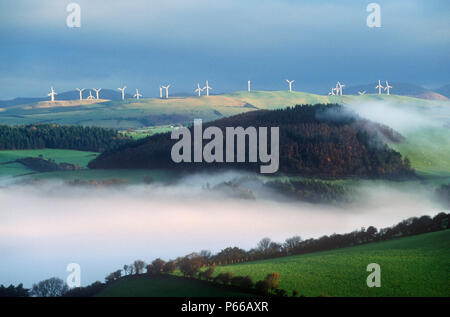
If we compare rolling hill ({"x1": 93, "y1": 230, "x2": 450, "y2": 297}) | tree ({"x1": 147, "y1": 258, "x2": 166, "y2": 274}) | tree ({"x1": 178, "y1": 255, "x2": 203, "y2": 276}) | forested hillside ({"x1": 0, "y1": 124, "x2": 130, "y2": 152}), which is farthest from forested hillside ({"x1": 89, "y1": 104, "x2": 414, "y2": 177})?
forested hillside ({"x1": 0, "y1": 124, "x2": 130, "y2": 152})

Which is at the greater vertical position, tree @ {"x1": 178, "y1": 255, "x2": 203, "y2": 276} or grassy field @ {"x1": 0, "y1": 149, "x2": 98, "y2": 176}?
grassy field @ {"x1": 0, "y1": 149, "x2": 98, "y2": 176}

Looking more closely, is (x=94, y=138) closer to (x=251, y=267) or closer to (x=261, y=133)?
(x=261, y=133)

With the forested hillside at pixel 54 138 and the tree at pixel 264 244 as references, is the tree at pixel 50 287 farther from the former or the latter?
the forested hillside at pixel 54 138

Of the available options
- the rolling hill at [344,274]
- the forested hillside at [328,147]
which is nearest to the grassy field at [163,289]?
the rolling hill at [344,274]

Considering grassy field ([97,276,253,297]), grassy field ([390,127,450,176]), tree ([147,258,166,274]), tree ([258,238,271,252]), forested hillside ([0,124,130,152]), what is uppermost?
forested hillside ([0,124,130,152])

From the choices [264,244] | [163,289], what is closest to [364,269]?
[264,244]

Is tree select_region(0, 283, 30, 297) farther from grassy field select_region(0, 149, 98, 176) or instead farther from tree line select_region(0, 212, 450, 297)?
grassy field select_region(0, 149, 98, 176)
